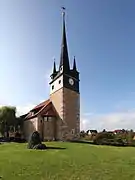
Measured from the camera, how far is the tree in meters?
66.4

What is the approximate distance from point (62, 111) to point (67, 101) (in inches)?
89.0

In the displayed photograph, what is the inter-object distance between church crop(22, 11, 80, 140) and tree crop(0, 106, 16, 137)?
786 centimetres

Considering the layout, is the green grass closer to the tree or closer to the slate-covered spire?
the slate-covered spire

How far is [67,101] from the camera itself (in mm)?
57156

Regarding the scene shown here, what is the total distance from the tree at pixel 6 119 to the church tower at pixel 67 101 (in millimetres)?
12629

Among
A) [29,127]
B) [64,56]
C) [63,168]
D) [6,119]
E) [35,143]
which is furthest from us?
[6,119]

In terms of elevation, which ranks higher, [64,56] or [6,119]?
[64,56]

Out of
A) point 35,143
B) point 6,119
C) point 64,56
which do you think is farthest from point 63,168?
point 6,119

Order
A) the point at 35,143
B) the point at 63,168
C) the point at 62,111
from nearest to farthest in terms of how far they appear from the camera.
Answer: the point at 63,168, the point at 35,143, the point at 62,111

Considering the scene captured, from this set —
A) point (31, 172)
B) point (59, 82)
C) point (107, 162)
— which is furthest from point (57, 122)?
point (31, 172)

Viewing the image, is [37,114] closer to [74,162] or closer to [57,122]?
[57,122]

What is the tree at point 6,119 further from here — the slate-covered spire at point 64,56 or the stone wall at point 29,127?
the slate-covered spire at point 64,56

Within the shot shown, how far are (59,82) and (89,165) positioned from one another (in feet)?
121

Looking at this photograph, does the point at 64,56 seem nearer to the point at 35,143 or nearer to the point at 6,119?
the point at 6,119
